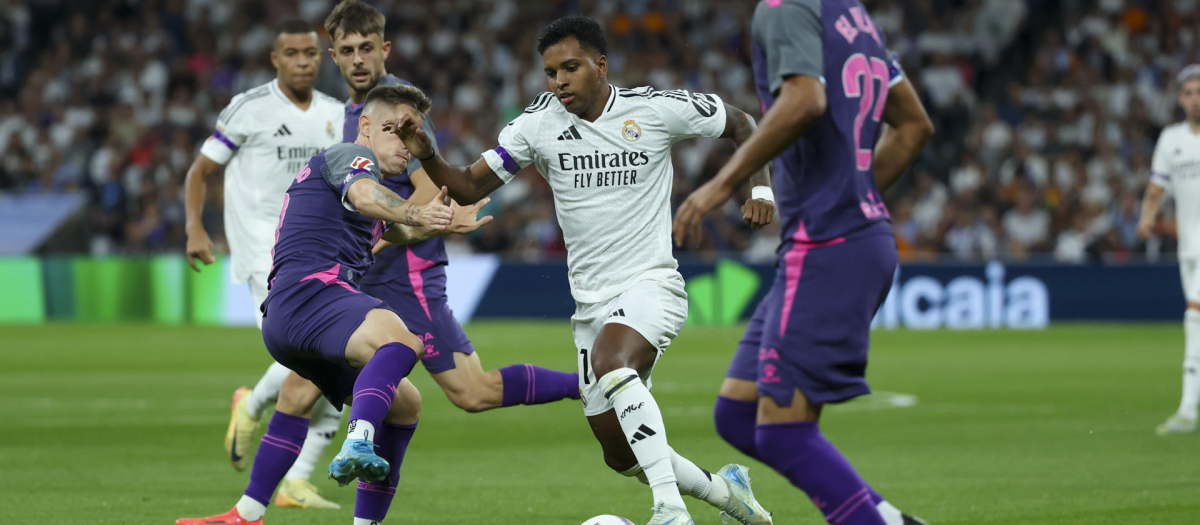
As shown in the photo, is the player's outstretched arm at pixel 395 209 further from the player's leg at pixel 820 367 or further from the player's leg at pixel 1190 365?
the player's leg at pixel 1190 365

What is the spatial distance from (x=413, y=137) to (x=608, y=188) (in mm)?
798

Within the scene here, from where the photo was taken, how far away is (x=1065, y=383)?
1338 cm

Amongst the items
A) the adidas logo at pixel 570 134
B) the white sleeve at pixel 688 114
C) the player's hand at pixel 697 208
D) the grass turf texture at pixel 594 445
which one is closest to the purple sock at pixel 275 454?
the grass turf texture at pixel 594 445

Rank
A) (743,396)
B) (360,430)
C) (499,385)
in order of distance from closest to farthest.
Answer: (743,396) < (360,430) < (499,385)

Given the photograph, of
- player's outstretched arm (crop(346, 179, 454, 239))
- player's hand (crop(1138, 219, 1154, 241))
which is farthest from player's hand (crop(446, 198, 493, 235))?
player's hand (crop(1138, 219, 1154, 241))

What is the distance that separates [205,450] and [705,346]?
33.6 ft

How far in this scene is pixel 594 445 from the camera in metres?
9.30

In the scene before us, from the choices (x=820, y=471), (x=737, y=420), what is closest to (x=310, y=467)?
(x=737, y=420)

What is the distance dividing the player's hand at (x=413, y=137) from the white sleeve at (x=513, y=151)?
0.35 m

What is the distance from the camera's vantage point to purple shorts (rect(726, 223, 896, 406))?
4273mm

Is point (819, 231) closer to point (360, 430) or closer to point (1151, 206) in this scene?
point (360, 430)

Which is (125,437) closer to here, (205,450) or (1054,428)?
(205,450)

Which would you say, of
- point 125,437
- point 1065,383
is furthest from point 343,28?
point 1065,383

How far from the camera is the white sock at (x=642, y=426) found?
5230 mm
